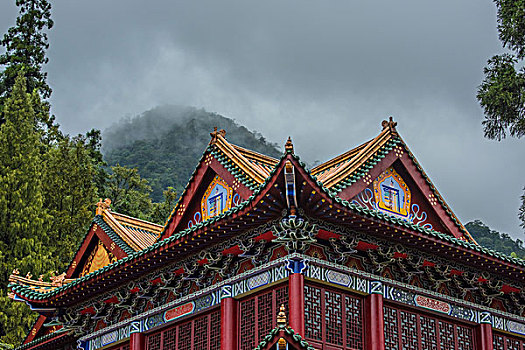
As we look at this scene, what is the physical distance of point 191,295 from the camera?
1780 centimetres

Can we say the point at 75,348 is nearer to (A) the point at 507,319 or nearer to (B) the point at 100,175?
(A) the point at 507,319

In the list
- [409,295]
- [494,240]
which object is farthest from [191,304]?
[494,240]

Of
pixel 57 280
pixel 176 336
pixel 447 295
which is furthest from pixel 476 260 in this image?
pixel 57 280

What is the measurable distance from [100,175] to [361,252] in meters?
32.3

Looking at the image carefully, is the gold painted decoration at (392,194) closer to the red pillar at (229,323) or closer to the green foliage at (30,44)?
the red pillar at (229,323)

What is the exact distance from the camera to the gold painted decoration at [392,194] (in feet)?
59.9

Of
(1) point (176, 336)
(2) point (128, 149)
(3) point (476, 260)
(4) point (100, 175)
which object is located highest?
(2) point (128, 149)

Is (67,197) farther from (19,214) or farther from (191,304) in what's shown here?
(191,304)

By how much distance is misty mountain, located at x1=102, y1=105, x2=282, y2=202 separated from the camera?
75.6 m

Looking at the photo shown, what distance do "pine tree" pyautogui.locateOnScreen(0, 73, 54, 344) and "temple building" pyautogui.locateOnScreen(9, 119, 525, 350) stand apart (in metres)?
11.7

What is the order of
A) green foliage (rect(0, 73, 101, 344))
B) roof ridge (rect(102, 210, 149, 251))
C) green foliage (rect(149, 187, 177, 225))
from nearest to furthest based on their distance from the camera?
1. roof ridge (rect(102, 210, 149, 251))
2. green foliage (rect(0, 73, 101, 344))
3. green foliage (rect(149, 187, 177, 225))

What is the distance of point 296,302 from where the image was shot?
1524 centimetres

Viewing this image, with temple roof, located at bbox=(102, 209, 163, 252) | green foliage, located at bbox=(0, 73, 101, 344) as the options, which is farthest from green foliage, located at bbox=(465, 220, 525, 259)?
temple roof, located at bbox=(102, 209, 163, 252)

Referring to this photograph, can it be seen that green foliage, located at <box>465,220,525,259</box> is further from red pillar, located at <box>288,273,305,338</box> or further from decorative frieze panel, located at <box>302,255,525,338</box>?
red pillar, located at <box>288,273,305,338</box>
